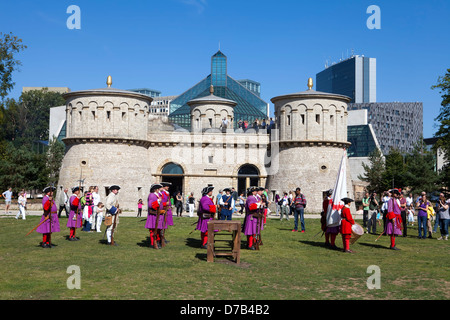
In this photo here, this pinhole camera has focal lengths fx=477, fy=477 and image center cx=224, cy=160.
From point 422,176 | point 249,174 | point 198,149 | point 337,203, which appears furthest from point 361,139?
point 337,203

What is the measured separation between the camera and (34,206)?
38719 mm

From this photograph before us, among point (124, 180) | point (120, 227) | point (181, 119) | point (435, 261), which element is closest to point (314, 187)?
point (124, 180)

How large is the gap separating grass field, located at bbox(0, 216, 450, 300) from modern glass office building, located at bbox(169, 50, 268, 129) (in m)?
51.9

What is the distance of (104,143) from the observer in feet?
126

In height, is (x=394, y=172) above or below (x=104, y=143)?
below

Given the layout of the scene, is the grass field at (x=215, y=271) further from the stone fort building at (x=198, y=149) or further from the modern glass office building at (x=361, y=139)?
the modern glass office building at (x=361, y=139)

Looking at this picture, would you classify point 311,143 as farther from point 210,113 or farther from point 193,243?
point 193,243

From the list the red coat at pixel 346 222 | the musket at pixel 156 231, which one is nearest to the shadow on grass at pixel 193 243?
the musket at pixel 156 231

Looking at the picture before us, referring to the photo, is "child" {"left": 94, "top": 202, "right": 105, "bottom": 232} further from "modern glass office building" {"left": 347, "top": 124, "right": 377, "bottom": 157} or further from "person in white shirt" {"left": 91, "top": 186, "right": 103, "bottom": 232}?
"modern glass office building" {"left": 347, "top": 124, "right": 377, "bottom": 157}

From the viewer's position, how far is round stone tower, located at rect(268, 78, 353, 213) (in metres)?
39.0

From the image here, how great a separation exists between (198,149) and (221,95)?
32.8 metres
